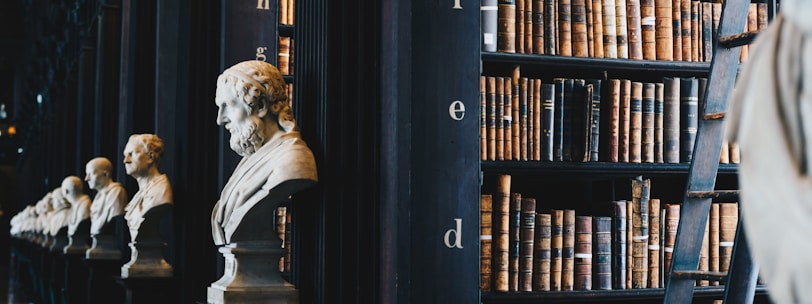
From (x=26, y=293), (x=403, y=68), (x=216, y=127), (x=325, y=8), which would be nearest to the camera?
(x=403, y=68)

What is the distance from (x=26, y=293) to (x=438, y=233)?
1167cm

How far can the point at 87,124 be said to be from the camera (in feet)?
29.6

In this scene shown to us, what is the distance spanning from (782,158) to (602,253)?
2.29 m

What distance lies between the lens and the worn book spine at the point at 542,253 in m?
3.05

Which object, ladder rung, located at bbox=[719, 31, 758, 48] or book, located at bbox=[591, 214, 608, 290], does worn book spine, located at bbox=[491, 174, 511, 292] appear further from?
ladder rung, located at bbox=[719, 31, 758, 48]

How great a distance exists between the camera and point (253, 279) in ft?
9.28

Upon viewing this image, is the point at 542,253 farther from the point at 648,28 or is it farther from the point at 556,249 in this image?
the point at 648,28

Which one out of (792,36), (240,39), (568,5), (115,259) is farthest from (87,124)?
(792,36)

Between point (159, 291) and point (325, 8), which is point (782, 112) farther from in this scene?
point (159, 291)

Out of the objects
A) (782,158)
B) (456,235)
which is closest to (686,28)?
(456,235)

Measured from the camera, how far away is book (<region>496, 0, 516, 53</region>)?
120 inches

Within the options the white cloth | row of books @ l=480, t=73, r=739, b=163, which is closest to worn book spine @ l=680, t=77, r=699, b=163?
row of books @ l=480, t=73, r=739, b=163

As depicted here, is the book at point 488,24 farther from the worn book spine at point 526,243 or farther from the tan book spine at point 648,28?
the tan book spine at point 648,28

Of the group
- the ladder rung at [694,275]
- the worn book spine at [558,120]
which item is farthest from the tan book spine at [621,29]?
the ladder rung at [694,275]
